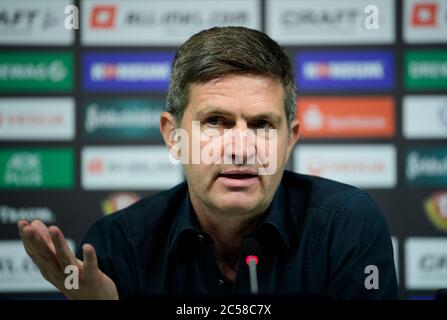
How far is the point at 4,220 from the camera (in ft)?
8.72

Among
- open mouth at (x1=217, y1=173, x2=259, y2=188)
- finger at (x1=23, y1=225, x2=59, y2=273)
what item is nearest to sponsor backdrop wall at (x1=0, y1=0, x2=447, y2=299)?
open mouth at (x1=217, y1=173, x2=259, y2=188)

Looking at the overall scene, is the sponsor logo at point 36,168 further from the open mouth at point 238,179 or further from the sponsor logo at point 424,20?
the sponsor logo at point 424,20

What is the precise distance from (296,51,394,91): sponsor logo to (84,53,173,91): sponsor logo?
2.25ft

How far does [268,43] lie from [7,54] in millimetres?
1840

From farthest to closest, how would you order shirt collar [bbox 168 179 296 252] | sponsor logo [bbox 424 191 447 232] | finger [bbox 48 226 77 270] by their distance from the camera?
sponsor logo [bbox 424 191 447 232] → shirt collar [bbox 168 179 296 252] → finger [bbox 48 226 77 270]

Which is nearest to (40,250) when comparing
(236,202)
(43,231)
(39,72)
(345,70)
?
(43,231)

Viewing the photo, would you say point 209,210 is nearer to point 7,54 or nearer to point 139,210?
point 139,210

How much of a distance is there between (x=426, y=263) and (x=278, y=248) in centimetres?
156

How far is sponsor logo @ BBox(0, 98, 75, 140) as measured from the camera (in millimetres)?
2709

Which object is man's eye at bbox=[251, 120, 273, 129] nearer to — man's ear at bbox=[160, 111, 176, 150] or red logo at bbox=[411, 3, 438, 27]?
man's ear at bbox=[160, 111, 176, 150]
